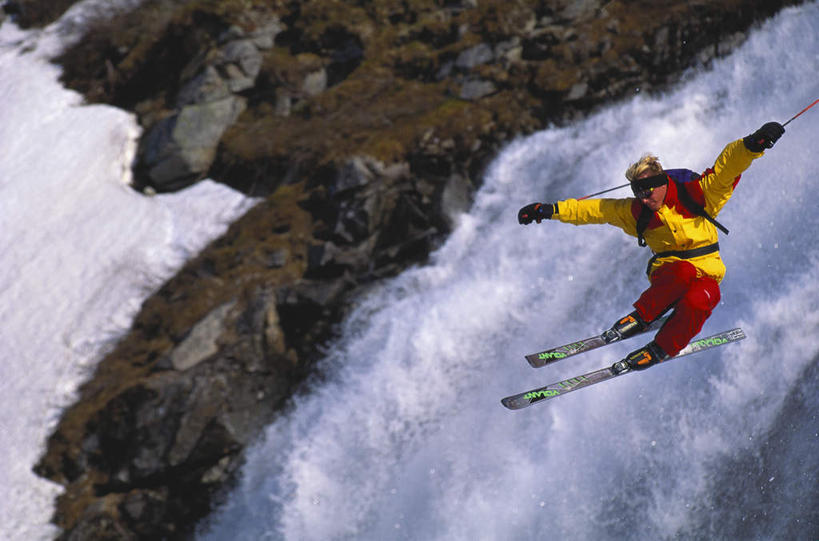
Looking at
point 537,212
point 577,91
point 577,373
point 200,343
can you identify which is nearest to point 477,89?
point 577,91

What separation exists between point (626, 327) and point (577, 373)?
229cm

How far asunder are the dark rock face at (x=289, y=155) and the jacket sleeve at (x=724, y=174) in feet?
19.3

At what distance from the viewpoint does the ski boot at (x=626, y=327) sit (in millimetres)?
7184

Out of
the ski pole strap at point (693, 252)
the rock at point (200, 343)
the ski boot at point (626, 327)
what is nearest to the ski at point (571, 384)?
the ski boot at point (626, 327)

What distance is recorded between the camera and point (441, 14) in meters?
15.8

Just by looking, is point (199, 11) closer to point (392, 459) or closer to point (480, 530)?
point (392, 459)

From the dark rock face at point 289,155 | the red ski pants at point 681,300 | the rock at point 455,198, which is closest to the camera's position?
the red ski pants at point 681,300

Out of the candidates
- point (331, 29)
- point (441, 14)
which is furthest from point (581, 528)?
point (331, 29)

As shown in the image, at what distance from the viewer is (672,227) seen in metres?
6.61

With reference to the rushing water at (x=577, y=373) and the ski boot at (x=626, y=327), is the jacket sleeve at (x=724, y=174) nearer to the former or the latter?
the ski boot at (x=626, y=327)

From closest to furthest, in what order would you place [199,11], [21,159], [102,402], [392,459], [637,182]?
1. [637,182]
2. [392,459]
3. [102,402]
4. [21,159]
5. [199,11]

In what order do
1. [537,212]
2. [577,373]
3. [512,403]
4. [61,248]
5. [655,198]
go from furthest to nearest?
1. [61,248]
2. [577,373]
3. [512,403]
4. [537,212]
5. [655,198]

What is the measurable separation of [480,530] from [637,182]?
5282 millimetres

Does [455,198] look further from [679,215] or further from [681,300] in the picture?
[681,300]
